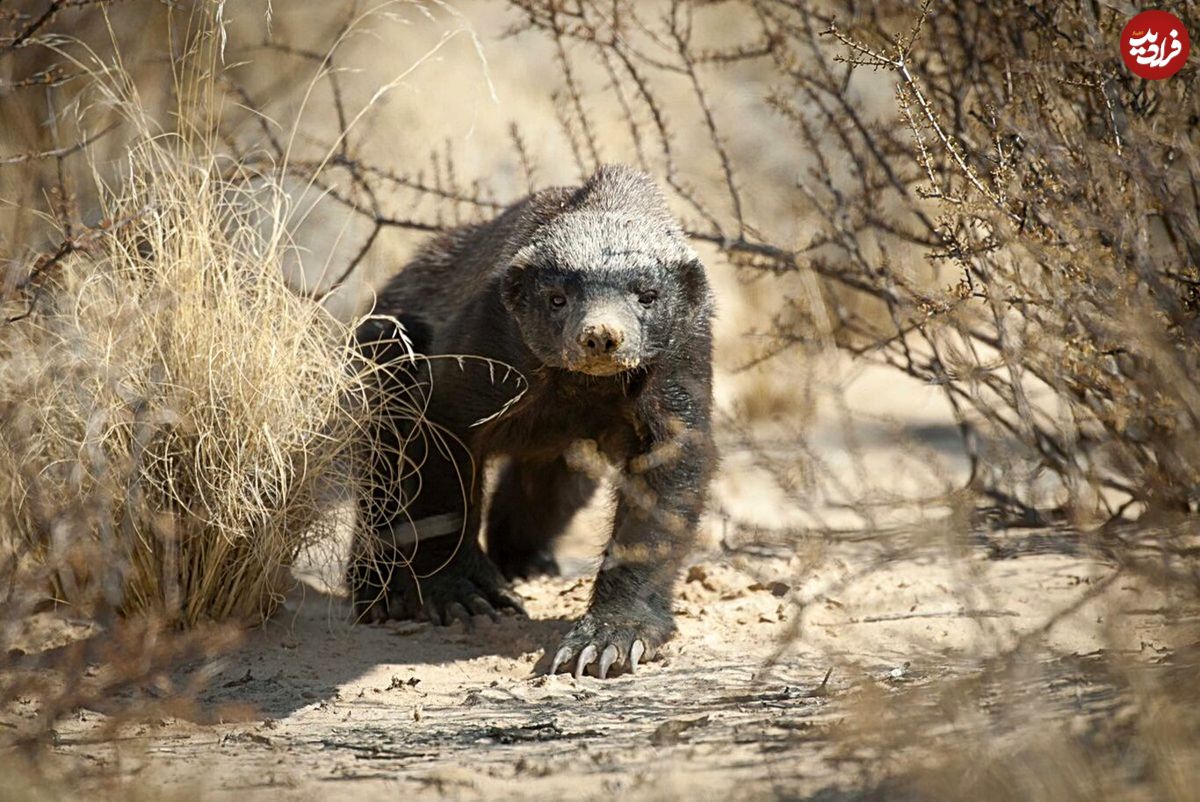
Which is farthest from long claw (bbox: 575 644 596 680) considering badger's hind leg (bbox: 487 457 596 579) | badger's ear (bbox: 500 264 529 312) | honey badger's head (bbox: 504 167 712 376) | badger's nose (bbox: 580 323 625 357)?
badger's hind leg (bbox: 487 457 596 579)

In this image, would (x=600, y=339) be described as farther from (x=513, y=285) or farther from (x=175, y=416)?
(x=175, y=416)

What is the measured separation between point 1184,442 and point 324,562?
3.37m

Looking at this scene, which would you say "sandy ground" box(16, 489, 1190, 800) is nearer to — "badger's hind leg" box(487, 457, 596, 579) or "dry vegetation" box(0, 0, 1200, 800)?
"dry vegetation" box(0, 0, 1200, 800)

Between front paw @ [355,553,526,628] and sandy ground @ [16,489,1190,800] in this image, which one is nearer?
sandy ground @ [16,489,1190,800]

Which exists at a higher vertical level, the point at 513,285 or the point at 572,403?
the point at 513,285

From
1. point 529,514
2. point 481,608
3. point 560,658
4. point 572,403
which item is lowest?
point 560,658

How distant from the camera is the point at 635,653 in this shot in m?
5.00

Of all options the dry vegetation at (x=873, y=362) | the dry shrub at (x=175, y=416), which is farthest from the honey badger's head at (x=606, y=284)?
the dry shrub at (x=175, y=416)

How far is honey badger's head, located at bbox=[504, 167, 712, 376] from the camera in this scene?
4.80m

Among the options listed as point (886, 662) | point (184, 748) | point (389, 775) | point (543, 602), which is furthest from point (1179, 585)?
point (543, 602)

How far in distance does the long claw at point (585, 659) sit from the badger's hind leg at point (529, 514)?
162 centimetres

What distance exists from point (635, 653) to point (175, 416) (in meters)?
1.84

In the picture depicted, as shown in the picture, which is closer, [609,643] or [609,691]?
[609,691]

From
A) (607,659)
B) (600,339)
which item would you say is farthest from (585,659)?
(600,339)
